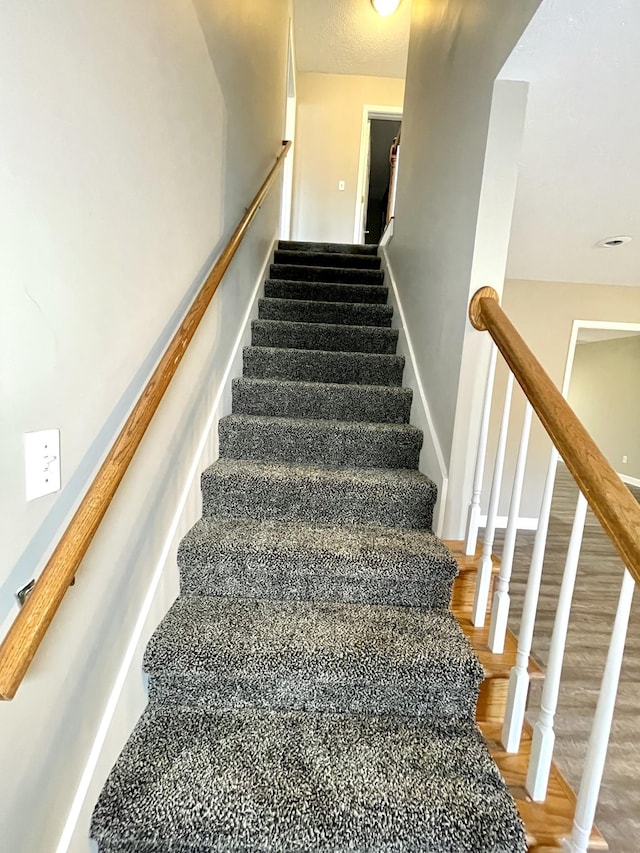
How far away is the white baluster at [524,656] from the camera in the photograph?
0.98 meters

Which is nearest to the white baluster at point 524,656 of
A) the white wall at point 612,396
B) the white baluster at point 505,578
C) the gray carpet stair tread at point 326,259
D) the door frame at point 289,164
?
the white baluster at point 505,578

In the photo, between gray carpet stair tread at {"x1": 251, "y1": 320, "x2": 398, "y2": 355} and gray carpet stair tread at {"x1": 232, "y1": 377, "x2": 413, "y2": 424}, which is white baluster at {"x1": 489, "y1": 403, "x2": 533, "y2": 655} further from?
gray carpet stair tread at {"x1": 251, "y1": 320, "x2": 398, "y2": 355}

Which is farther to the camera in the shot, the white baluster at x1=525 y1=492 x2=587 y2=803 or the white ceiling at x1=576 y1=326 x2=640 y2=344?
the white ceiling at x1=576 y1=326 x2=640 y2=344

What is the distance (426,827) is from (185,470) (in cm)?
110

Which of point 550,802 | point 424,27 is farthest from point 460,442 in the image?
point 424,27

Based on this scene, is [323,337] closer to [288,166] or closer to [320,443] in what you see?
[320,443]

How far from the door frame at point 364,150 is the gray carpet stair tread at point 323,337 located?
3.21 m

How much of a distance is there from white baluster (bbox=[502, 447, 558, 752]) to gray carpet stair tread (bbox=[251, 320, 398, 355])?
1508 millimetres

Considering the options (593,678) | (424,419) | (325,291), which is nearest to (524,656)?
(424,419)

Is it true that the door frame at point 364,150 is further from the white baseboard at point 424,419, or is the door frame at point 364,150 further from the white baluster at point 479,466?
the white baluster at point 479,466

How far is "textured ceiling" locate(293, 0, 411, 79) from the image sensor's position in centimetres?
353

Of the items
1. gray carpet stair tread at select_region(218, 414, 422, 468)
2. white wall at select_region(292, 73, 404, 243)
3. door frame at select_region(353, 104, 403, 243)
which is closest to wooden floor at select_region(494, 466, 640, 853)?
gray carpet stair tread at select_region(218, 414, 422, 468)

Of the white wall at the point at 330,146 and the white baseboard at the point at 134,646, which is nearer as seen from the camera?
the white baseboard at the point at 134,646

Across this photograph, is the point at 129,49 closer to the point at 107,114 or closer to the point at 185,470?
the point at 107,114
